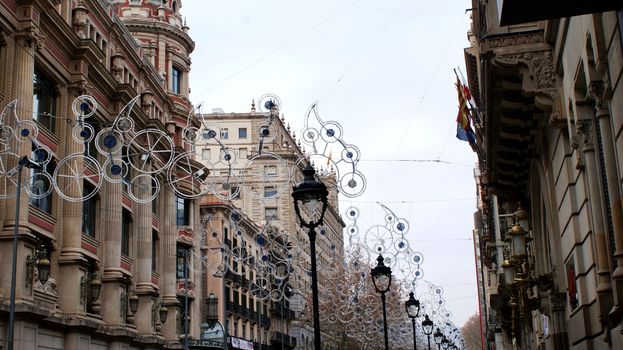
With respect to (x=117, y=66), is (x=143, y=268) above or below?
below

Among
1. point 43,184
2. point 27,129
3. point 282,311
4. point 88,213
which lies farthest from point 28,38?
point 282,311

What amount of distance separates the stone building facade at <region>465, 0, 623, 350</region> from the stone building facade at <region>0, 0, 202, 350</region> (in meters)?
13.8

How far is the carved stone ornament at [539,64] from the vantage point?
57.0ft

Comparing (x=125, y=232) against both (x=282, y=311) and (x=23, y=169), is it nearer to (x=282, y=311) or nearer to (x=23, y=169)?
(x=23, y=169)

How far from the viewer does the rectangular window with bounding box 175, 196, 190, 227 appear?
59638 mm

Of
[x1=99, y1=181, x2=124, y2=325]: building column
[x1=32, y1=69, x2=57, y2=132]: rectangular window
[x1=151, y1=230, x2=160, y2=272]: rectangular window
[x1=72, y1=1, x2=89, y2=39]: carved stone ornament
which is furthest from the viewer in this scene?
[x1=151, y1=230, x2=160, y2=272]: rectangular window

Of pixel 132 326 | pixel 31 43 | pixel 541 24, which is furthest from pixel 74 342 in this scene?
pixel 541 24

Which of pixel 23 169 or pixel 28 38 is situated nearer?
pixel 23 169

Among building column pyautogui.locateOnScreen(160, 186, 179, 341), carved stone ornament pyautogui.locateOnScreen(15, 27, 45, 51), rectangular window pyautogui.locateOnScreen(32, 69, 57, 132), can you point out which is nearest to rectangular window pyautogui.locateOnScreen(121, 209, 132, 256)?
building column pyautogui.locateOnScreen(160, 186, 179, 341)

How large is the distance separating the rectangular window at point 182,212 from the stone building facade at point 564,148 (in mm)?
36416

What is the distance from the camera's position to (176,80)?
59.2 metres

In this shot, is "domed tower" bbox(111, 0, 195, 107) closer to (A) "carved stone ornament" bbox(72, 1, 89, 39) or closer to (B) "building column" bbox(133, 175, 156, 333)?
(B) "building column" bbox(133, 175, 156, 333)

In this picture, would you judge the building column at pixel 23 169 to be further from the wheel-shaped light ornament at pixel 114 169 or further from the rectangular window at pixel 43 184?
the wheel-shaped light ornament at pixel 114 169

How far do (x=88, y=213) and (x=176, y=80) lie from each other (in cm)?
1878
